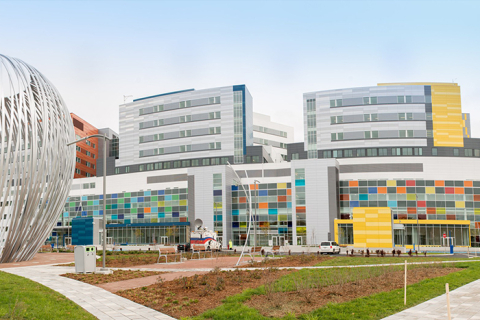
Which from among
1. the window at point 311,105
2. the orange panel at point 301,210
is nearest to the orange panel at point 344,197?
the orange panel at point 301,210

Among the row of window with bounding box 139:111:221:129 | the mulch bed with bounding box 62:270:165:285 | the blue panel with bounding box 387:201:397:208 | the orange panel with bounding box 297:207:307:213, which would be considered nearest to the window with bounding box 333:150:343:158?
the blue panel with bounding box 387:201:397:208

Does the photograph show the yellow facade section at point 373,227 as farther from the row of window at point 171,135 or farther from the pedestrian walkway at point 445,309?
the row of window at point 171,135

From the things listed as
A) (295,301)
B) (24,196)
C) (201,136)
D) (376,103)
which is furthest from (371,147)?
(295,301)

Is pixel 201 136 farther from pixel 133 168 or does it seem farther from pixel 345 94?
pixel 345 94

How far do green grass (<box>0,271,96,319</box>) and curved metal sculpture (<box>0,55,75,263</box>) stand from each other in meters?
15.3

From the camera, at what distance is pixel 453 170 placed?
72312 millimetres

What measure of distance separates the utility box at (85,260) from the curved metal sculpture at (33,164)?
7.94m

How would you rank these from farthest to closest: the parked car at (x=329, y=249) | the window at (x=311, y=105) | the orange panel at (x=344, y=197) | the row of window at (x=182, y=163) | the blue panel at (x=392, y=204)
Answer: the row of window at (x=182, y=163) < the window at (x=311, y=105) < the orange panel at (x=344, y=197) < the blue panel at (x=392, y=204) < the parked car at (x=329, y=249)

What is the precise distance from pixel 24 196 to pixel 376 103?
207ft

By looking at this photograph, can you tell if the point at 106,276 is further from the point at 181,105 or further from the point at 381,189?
the point at 181,105

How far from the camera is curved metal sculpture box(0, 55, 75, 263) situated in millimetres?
30750

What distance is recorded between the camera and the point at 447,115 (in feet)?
251

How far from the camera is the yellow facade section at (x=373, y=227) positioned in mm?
49938

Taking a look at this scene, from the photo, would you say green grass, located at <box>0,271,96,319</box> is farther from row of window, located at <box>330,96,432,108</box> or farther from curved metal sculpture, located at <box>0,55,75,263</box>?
row of window, located at <box>330,96,432,108</box>
